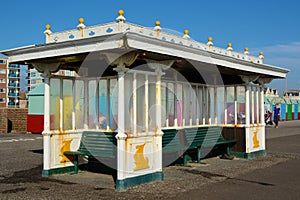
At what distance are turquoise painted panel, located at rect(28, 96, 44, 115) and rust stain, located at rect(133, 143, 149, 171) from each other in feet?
57.2

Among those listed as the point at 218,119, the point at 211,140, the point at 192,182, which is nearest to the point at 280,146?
the point at 218,119

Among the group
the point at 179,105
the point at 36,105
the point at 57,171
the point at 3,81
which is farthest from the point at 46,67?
the point at 3,81

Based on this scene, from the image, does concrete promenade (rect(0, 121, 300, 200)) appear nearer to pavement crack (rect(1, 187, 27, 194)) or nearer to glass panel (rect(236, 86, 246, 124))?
pavement crack (rect(1, 187, 27, 194))

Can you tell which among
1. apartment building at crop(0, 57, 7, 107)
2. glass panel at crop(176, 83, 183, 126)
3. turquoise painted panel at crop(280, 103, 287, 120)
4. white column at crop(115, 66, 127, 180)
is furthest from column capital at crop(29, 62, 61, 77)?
apartment building at crop(0, 57, 7, 107)

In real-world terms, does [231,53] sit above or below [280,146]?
above

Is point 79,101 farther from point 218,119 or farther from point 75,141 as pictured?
point 218,119

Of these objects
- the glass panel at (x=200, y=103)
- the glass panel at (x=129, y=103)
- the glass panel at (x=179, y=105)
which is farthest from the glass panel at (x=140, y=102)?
the glass panel at (x=200, y=103)

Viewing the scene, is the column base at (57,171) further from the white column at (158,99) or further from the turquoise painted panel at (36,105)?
the turquoise painted panel at (36,105)

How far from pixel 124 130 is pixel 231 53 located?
16.3ft

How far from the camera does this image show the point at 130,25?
24.1ft

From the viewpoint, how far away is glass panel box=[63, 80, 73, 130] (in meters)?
9.96

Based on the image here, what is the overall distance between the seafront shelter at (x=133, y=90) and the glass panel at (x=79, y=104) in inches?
1.1

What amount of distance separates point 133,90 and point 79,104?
2333mm

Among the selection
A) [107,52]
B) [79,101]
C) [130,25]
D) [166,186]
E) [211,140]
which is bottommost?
[166,186]
